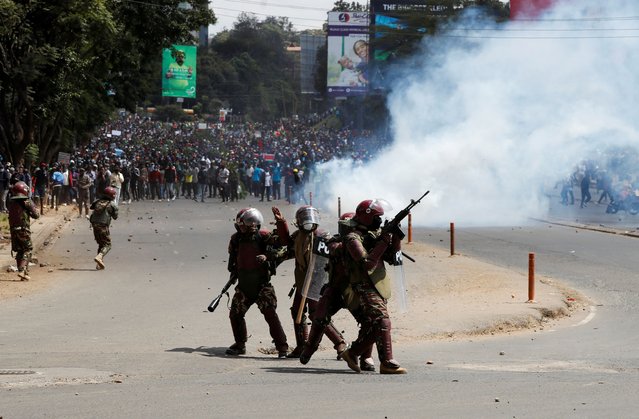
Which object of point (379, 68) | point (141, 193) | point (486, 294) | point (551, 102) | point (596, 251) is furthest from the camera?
point (379, 68)

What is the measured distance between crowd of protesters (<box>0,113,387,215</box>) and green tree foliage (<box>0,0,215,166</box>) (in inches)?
62.4

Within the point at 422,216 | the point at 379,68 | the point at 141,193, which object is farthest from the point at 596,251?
the point at 379,68

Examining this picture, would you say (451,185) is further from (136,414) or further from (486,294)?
(136,414)

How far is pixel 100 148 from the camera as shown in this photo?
253ft

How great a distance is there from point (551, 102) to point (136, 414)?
3349cm

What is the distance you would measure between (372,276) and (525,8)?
2983 centimetres

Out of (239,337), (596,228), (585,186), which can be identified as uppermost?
(239,337)

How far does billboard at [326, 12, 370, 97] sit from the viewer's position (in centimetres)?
6059

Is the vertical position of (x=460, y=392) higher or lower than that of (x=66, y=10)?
lower

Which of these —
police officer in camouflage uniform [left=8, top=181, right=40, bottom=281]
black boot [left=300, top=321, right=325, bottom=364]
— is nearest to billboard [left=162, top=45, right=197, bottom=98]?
police officer in camouflage uniform [left=8, top=181, right=40, bottom=281]

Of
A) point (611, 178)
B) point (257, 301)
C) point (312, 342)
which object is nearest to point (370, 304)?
point (312, 342)

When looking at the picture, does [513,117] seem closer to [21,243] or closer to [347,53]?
[347,53]

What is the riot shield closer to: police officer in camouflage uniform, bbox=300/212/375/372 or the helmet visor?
police officer in camouflage uniform, bbox=300/212/375/372

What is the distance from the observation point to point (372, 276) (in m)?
10.4
